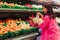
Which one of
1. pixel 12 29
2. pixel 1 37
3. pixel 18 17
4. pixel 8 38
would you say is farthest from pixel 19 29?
pixel 18 17

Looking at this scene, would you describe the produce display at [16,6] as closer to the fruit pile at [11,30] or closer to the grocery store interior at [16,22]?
the grocery store interior at [16,22]

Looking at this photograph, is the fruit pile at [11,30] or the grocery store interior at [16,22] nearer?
the fruit pile at [11,30]

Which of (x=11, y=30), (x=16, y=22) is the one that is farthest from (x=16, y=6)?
(x=11, y=30)

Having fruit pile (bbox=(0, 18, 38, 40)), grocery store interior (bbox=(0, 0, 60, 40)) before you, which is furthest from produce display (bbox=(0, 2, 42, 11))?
fruit pile (bbox=(0, 18, 38, 40))

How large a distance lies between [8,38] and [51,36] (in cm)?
96

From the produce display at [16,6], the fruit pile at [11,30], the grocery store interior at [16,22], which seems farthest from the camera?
the produce display at [16,6]

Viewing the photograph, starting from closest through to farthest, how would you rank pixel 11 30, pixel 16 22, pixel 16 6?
pixel 11 30, pixel 16 6, pixel 16 22

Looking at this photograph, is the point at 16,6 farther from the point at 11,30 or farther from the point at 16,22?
the point at 11,30

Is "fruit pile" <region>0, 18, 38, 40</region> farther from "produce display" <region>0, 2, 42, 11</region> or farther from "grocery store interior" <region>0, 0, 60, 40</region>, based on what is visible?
"produce display" <region>0, 2, 42, 11</region>

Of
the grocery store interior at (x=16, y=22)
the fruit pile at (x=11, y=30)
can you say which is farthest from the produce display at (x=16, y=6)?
the fruit pile at (x=11, y=30)

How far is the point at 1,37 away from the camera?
2957 mm

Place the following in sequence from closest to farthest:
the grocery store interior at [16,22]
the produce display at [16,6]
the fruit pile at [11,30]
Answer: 1. the fruit pile at [11,30]
2. the grocery store interior at [16,22]
3. the produce display at [16,6]

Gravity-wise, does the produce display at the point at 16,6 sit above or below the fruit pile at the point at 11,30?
above

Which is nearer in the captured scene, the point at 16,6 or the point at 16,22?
the point at 16,6
